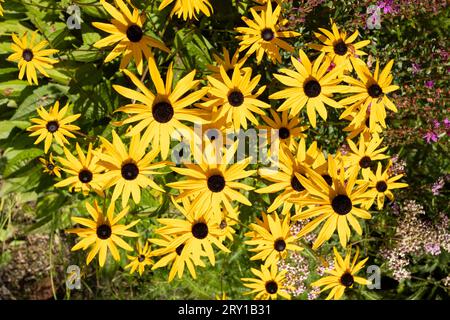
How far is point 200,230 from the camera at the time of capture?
2242 millimetres

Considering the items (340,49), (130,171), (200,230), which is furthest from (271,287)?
(340,49)

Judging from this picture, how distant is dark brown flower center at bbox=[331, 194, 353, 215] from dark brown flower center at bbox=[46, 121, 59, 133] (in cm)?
163

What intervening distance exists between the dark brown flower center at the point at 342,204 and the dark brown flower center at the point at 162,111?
959 millimetres

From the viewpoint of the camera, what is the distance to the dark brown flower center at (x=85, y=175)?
225cm

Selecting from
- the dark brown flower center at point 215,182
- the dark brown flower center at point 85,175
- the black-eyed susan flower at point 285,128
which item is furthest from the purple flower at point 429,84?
the dark brown flower center at point 85,175

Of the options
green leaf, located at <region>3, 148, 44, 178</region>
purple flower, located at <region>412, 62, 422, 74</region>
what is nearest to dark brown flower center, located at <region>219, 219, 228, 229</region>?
green leaf, located at <region>3, 148, 44, 178</region>

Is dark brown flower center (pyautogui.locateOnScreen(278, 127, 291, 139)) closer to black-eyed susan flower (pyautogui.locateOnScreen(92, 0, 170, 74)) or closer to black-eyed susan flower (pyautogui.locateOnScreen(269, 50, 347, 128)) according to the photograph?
black-eyed susan flower (pyautogui.locateOnScreen(269, 50, 347, 128))

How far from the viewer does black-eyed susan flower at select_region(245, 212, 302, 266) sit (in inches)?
93.2

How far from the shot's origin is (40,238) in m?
3.92

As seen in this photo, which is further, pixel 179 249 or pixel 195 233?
pixel 179 249

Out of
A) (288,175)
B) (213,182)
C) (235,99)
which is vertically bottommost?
(213,182)

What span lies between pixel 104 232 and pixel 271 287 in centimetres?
122

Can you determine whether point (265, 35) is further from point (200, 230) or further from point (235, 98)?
point (200, 230)
